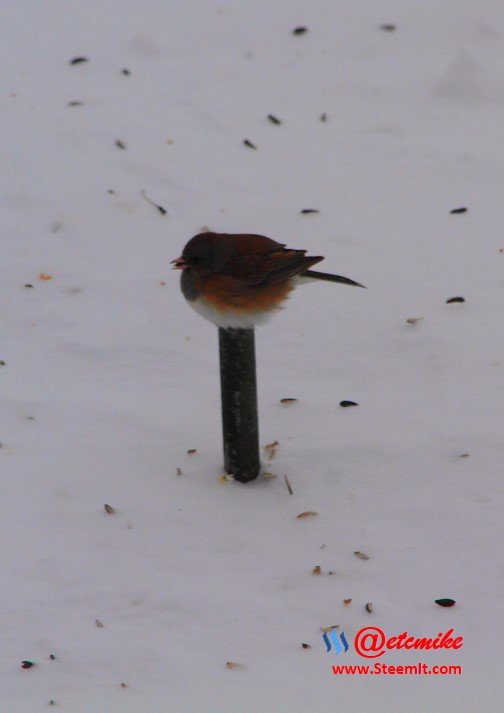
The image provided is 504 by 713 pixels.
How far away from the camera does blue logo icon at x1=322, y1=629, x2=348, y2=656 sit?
254 cm

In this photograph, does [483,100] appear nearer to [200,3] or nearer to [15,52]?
[200,3]

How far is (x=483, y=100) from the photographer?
16.9 feet

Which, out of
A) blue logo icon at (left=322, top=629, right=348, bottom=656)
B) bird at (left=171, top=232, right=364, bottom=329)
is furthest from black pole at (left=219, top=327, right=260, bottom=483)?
blue logo icon at (left=322, top=629, right=348, bottom=656)

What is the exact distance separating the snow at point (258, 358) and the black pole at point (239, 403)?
0.08 metres

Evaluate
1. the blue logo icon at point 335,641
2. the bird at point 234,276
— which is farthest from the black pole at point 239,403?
the blue logo icon at point 335,641

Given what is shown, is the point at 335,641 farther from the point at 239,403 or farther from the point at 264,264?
the point at 264,264

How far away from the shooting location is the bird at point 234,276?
2.86 metres

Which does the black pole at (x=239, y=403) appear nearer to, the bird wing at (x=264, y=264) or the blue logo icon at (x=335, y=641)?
the bird wing at (x=264, y=264)

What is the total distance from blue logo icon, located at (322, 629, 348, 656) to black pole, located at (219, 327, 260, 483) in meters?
0.68

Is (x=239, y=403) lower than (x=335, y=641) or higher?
higher

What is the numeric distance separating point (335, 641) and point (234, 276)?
998 millimetres

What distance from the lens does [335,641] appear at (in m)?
2.56

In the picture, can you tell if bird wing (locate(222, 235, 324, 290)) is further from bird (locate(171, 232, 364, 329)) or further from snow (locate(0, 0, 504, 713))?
snow (locate(0, 0, 504, 713))

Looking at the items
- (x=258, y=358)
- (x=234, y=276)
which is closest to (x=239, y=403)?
(x=234, y=276)
